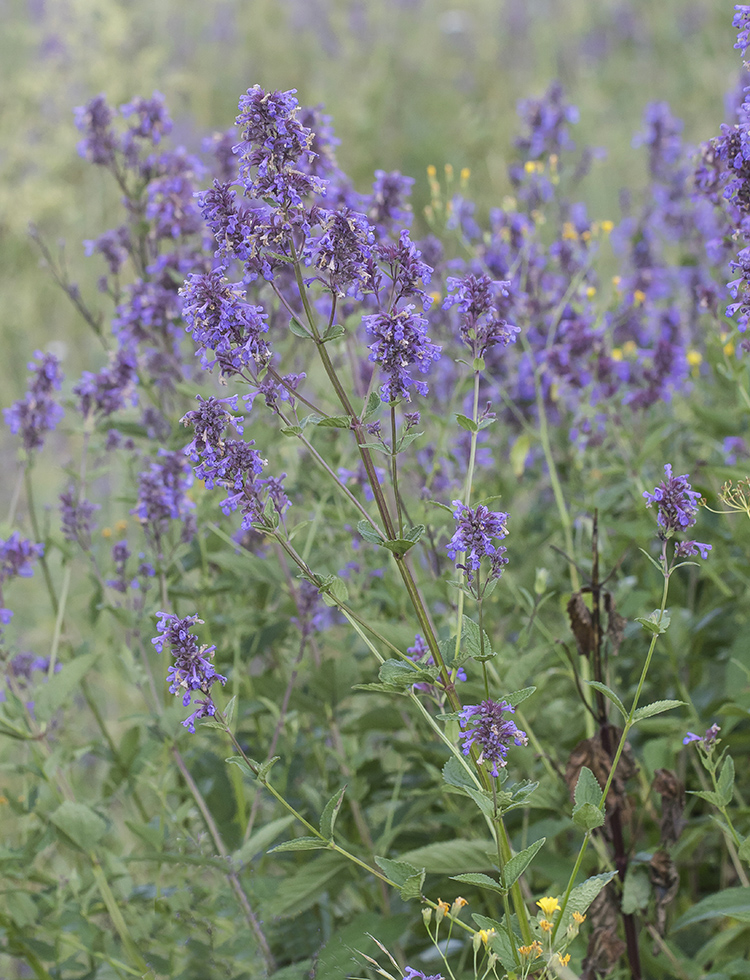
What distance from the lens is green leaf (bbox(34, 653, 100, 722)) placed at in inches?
96.0

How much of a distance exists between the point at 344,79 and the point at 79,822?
868 centimetres

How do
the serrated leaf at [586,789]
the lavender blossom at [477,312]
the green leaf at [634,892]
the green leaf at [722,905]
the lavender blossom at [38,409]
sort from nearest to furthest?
the serrated leaf at [586,789] < the lavender blossom at [477,312] < the green leaf at [722,905] < the green leaf at [634,892] < the lavender blossom at [38,409]

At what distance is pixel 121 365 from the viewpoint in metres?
2.86

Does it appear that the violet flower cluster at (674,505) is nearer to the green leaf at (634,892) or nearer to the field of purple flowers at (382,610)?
the field of purple flowers at (382,610)

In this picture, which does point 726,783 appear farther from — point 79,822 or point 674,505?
point 79,822

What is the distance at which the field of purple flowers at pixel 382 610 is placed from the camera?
1.62 m

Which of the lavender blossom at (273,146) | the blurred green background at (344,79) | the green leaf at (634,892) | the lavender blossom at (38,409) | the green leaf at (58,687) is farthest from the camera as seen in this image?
the blurred green background at (344,79)

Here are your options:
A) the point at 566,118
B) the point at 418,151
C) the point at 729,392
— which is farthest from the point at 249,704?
the point at 418,151

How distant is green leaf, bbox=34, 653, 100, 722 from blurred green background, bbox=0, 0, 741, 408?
4086 millimetres

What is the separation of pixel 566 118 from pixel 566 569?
1.87 meters

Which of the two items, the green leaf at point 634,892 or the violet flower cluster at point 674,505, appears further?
the green leaf at point 634,892

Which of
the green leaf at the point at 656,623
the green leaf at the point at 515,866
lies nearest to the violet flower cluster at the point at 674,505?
the green leaf at the point at 656,623

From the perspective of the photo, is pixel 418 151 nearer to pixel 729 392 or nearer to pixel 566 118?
pixel 566 118

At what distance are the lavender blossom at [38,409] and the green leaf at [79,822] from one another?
1.03 meters
